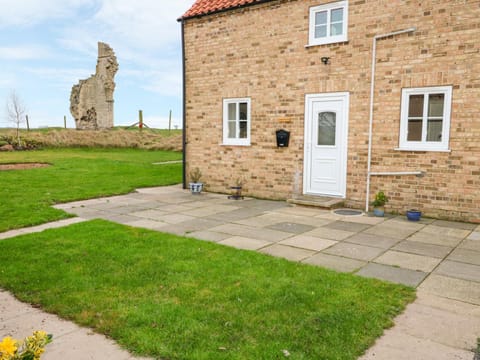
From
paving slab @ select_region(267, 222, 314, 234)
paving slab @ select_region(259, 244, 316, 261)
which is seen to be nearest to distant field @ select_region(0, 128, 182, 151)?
paving slab @ select_region(267, 222, 314, 234)

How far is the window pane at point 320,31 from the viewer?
29.0 feet

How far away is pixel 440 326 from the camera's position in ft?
11.0

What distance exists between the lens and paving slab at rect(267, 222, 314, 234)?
669 cm

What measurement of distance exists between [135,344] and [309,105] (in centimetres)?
726

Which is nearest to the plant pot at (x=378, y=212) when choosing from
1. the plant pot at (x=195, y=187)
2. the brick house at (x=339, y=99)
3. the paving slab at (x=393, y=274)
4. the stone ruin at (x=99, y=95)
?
the brick house at (x=339, y=99)

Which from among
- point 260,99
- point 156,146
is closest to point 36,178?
point 260,99

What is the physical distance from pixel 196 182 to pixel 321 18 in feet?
17.4

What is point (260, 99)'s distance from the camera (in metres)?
9.89

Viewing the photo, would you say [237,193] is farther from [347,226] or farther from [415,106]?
[415,106]

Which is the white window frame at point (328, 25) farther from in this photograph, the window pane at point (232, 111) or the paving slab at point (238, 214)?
the paving slab at point (238, 214)

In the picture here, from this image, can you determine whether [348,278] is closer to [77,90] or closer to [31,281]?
[31,281]

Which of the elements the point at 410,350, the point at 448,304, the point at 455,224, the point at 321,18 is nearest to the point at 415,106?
the point at 455,224

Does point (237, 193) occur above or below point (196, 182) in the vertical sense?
below

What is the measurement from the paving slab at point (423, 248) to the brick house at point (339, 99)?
2.20 meters
